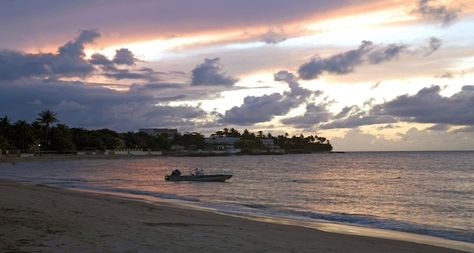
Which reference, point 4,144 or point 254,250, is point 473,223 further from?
point 4,144

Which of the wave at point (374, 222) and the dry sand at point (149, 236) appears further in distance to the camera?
the wave at point (374, 222)

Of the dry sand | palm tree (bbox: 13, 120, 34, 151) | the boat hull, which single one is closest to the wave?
the dry sand

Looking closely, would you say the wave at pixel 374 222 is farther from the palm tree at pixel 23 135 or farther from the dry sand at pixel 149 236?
the palm tree at pixel 23 135

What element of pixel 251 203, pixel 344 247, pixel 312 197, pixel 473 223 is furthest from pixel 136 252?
pixel 312 197

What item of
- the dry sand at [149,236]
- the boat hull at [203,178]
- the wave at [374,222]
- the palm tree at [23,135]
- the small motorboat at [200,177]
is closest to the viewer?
the dry sand at [149,236]

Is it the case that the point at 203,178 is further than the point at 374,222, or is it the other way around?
the point at 203,178

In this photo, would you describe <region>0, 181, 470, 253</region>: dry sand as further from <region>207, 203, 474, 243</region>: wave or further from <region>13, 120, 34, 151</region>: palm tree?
<region>13, 120, 34, 151</region>: palm tree

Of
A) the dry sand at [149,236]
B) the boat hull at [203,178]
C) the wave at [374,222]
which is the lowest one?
the wave at [374,222]

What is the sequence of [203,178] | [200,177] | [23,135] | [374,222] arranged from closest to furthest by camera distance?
1. [374,222]
2. [200,177]
3. [203,178]
4. [23,135]

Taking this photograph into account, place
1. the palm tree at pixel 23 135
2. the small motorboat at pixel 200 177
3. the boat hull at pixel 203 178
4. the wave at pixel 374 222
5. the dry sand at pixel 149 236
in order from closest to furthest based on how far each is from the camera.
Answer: the dry sand at pixel 149 236 → the wave at pixel 374 222 → the boat hull at pixel 203 178 → the small motorboat at pixel 200 177 → the palm tree at pixel 23 135

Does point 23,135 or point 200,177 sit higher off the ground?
point 23,135

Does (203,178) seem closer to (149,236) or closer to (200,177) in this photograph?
(200,177)

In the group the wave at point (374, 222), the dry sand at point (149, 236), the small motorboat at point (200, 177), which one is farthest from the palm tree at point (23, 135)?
the dry sand at point (149, 236)

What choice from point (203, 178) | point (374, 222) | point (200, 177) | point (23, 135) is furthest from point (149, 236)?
point (23, 135)
